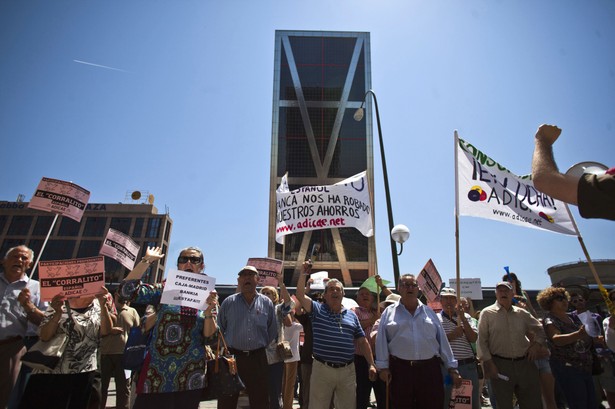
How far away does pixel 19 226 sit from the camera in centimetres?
6675

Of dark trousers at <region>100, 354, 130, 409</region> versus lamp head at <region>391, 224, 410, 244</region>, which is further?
lamp head at <region>391, 224, 410, 244</region>

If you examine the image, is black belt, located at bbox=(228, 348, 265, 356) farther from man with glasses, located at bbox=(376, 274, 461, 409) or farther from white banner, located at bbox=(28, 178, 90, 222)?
white banner, located at bbox=(28, 178, 90, 222)

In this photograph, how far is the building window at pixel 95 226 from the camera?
6744 centimetres

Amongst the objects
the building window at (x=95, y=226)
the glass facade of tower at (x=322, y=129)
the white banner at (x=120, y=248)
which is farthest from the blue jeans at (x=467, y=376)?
the building window at (x=95, y=226)

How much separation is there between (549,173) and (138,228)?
75464 mm

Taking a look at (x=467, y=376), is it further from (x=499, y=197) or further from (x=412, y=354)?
(x=499, y=197)

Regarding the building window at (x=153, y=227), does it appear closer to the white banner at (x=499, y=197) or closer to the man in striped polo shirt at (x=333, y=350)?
the man in striped polo shirt at (x=333, y=350)

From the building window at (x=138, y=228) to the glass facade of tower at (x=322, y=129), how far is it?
31.8 metres

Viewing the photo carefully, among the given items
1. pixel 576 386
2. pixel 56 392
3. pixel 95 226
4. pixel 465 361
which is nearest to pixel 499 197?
pixel 465 361

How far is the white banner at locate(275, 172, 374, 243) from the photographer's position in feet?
24.3

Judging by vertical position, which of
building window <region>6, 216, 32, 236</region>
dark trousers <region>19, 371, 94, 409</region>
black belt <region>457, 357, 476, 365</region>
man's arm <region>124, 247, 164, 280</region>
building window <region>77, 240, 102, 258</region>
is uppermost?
building window <region>6, 216, 32, 236</region>

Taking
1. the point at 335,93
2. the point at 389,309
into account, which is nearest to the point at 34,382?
the point at 389,309

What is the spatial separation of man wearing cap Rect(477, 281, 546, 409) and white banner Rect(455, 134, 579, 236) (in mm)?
1294

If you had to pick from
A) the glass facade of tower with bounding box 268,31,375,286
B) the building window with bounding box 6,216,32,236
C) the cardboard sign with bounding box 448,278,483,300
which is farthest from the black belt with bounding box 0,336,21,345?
the building window with bounding box 6,216,32,236
